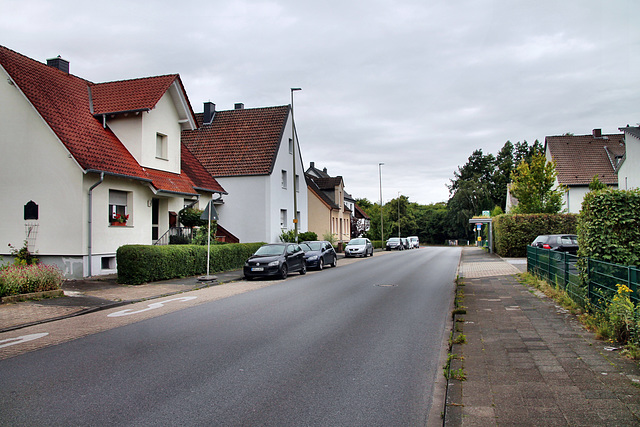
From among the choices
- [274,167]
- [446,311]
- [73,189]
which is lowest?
[446,311]

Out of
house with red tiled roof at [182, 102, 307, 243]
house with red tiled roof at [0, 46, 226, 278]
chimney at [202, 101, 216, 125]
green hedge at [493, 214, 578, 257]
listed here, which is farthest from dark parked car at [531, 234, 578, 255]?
chimney at [202, 101, 216, 125]

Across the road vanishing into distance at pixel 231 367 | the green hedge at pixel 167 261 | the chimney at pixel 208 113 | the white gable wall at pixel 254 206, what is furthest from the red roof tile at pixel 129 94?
the chimney at pixel 208 113

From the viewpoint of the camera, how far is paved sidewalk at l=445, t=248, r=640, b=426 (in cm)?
433

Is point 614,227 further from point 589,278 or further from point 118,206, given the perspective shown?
point 118,206

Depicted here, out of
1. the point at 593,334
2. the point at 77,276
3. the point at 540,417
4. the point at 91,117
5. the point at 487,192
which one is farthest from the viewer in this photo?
the point at 487,192

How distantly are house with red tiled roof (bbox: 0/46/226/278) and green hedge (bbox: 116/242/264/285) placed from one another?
1840 millimetres

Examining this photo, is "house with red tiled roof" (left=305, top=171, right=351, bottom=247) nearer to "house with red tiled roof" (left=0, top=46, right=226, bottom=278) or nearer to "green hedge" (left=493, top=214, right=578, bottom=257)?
"green hedge" (left=493, top=214, right=578, bottom=257)

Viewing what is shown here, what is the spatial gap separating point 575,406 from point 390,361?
2478mm

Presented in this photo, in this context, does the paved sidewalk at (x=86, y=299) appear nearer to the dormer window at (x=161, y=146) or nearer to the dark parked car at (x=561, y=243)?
the dormer window at (x=161, y=146)

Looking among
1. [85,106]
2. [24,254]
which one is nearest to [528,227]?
[85,106]

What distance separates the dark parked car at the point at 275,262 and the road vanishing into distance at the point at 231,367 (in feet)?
23.7

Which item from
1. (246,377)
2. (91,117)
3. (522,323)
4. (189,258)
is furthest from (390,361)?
(91,117)

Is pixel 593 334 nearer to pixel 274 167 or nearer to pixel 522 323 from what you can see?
→ pixel 522 323

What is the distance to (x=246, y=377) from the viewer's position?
18.8ft
